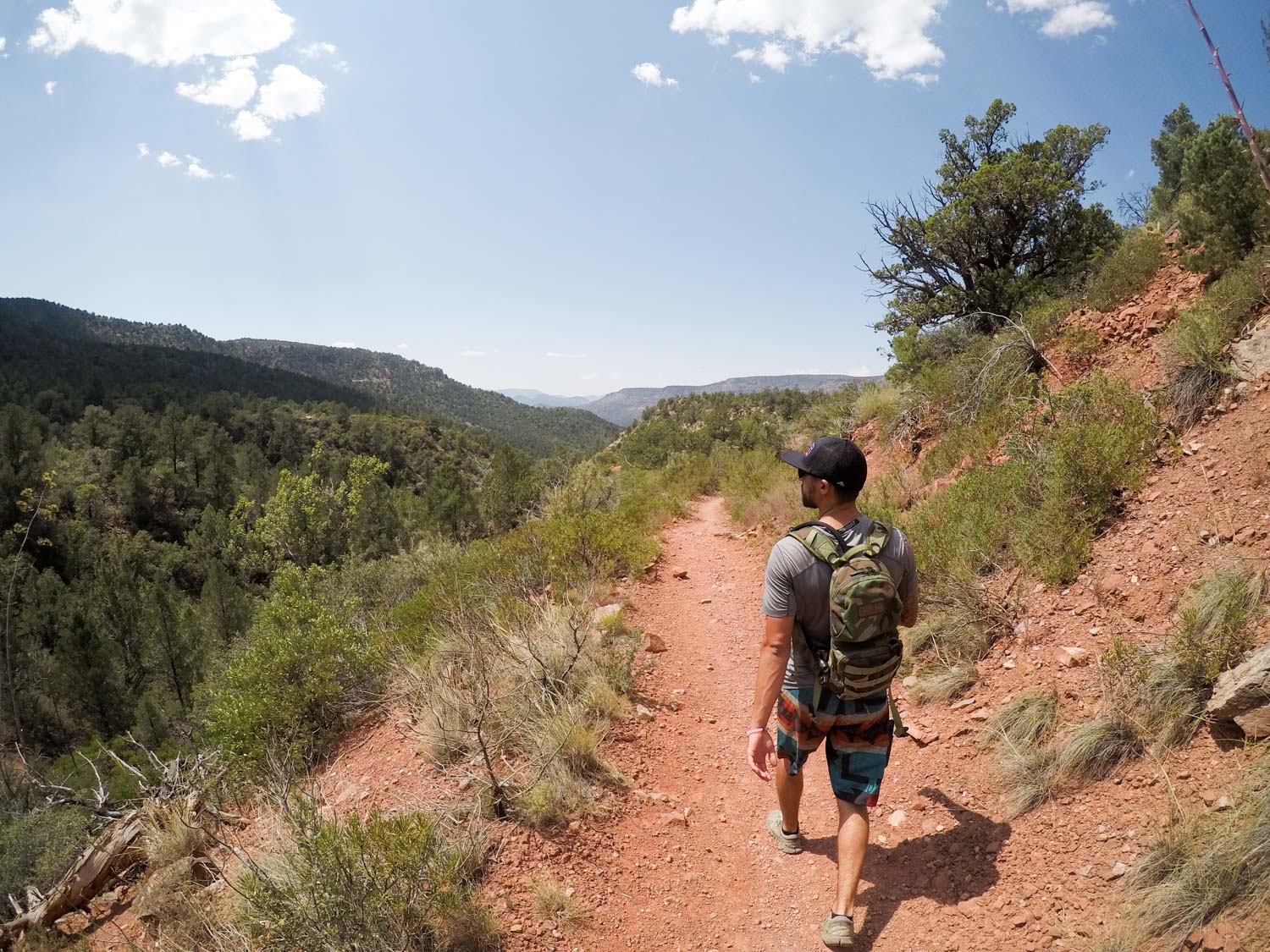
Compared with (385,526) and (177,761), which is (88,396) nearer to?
(385,526)

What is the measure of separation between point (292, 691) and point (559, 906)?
3.45m

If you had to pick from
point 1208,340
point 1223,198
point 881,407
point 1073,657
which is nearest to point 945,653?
point 1073,657

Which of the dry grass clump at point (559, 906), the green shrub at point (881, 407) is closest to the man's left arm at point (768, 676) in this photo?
the dry grass clump at point (559, 906)

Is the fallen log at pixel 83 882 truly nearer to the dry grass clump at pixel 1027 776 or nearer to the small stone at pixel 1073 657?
the dry grass clump at pixel 1027 776

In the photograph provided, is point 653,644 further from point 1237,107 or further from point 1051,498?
point 1237,107

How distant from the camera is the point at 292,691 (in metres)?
5.17

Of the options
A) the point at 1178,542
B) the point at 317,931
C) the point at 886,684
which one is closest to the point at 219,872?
the point at 317,931

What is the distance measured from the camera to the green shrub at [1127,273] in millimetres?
7371

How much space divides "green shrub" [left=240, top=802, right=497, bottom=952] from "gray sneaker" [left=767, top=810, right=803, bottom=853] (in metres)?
1.54

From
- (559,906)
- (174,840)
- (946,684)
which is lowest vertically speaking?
(174,840)

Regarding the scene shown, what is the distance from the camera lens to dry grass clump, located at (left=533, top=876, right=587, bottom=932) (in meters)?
2.84

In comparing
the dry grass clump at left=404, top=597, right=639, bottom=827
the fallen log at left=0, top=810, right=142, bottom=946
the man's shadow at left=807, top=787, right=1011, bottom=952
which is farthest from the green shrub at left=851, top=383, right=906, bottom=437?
the fallen log at left=0, top=810, right=142, bottom=946

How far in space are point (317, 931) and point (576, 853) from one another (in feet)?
4.16

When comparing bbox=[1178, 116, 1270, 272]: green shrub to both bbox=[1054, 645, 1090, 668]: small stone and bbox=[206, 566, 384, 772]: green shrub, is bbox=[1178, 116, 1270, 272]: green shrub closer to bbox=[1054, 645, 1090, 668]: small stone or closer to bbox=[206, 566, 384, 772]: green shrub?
bbox=[1054, 645, 1090, 668]: small stone
